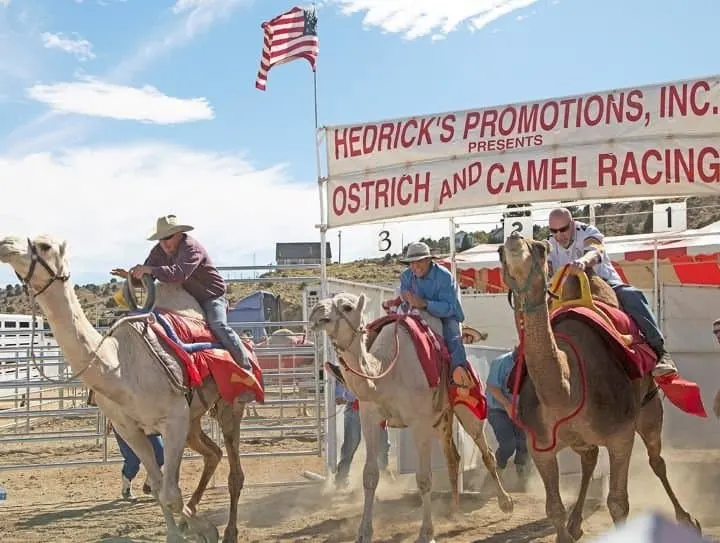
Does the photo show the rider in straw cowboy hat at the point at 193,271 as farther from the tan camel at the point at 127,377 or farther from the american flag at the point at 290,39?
the american flag at the point at 290,39

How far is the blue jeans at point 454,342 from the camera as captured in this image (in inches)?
287

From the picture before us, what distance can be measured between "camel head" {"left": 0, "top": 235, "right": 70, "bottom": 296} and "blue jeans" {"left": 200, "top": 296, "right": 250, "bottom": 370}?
1696mm

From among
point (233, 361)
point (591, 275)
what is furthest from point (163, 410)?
point (591, 275)

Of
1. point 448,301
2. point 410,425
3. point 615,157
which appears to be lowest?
point 410,425

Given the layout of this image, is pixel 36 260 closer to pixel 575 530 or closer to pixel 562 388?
pixel 562 388

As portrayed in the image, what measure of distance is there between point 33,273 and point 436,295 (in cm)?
331

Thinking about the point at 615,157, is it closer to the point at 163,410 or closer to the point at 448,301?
the point at 448,301

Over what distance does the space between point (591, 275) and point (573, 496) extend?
3.00m

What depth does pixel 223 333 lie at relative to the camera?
735 centimetres

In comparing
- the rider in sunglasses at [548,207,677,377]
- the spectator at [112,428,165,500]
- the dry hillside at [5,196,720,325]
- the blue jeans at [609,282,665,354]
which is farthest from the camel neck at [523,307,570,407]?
the dry hillside at [5,196,720,325]

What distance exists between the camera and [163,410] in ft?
21.3

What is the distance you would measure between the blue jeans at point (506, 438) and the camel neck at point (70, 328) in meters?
4.47

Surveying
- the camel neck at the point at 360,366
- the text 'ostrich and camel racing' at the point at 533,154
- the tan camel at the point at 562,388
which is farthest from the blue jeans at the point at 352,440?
the tan camel at the point at 562,388

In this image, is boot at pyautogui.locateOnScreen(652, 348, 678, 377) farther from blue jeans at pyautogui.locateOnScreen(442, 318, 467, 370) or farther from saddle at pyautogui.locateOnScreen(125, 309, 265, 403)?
saddle at pyautogui.locateOnScreen(125, 309, 265, 403)
